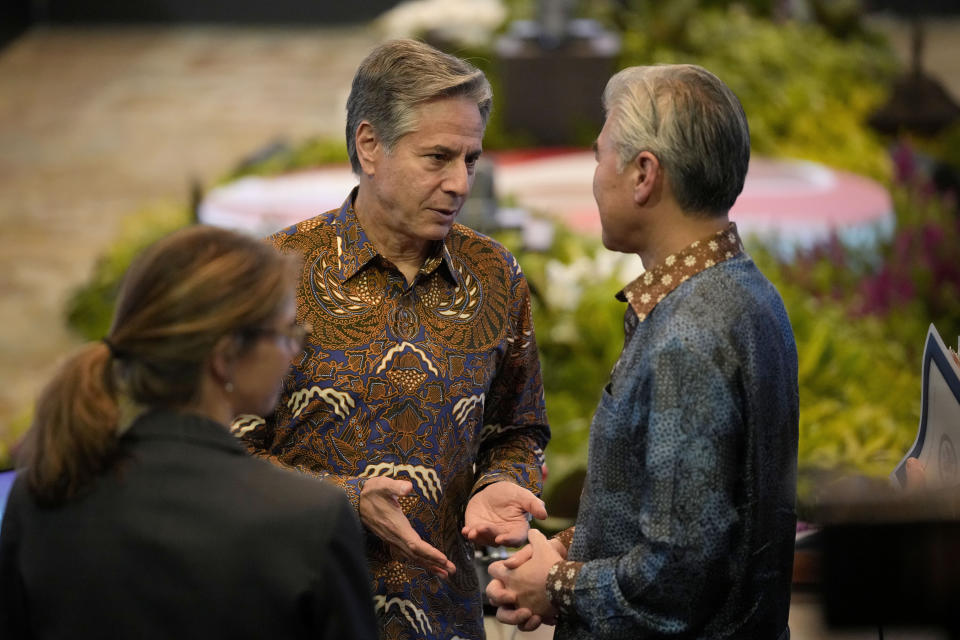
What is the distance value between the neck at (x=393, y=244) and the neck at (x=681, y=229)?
0.55 meters

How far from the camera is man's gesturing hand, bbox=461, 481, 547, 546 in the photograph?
2.26 meters

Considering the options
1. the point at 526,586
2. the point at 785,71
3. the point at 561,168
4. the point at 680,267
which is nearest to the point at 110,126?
the point at 561,168

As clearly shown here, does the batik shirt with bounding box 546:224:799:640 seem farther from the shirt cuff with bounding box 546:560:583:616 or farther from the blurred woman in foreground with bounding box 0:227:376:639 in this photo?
the blurred woman in foreground with bounding box 0:227:376:639

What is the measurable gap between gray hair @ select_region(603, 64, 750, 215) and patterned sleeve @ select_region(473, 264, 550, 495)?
0.57 meters

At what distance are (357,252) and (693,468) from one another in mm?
782

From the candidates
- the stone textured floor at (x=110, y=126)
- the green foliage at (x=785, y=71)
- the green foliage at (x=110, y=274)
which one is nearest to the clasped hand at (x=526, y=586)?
the stone textured floor at (x=110, y=126)

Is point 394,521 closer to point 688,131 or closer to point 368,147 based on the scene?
point 368,147

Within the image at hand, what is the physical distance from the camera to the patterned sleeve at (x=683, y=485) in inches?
72.6

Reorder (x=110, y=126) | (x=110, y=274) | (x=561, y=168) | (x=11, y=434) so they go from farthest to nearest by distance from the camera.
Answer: (x=110, y=126), (x=561, y=168), (x=110, y=274), (x=11, y=434)

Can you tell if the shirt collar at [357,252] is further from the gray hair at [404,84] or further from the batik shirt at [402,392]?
the gray hair at [404,84]

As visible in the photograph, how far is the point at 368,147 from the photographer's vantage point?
237 cm

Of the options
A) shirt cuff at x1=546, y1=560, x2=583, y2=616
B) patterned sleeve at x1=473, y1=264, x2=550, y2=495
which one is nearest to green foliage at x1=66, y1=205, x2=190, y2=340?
patterned sleeve at x1=473, y1=264, x2=550, y2=495

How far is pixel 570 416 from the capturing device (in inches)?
201

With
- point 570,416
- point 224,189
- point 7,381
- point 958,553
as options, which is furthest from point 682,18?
point 958,553
